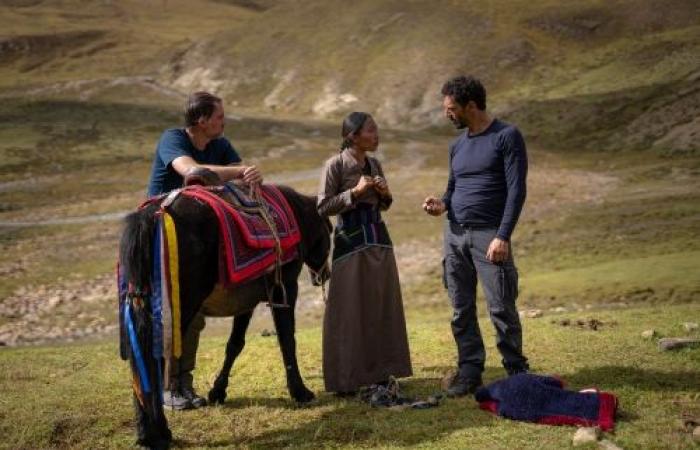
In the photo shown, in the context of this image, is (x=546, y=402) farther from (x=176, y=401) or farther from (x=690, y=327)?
(x=690, y=327)

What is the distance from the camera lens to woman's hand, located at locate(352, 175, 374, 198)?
631 centimetres

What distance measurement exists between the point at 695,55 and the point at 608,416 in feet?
172

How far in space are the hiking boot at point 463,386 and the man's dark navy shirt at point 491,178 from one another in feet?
4.76

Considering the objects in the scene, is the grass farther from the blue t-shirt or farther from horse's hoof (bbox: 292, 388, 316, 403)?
the blue t-shirt

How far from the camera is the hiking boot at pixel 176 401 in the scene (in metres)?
6.62

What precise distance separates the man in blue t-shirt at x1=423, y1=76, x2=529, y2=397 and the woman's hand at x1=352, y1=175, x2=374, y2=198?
2.32 feet

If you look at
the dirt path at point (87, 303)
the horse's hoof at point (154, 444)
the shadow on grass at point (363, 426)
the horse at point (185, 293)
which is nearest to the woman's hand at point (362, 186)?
the horse at point (185, 293)

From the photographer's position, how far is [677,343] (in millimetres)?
7742

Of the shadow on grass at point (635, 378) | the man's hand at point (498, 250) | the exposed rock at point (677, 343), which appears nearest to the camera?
the man's hand at point (498, 250)

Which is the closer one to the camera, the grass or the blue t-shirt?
the grass

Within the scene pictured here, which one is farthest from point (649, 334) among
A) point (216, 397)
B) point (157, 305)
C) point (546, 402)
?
point (157, 305)

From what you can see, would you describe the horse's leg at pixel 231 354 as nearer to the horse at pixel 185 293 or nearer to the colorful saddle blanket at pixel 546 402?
the horse at pixel 185 293

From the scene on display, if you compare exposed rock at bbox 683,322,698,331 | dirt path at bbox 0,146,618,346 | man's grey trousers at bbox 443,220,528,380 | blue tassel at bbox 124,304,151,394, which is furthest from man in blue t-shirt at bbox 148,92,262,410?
dirt path at bbox 0,146,618,346

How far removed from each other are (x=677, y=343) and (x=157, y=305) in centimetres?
542
